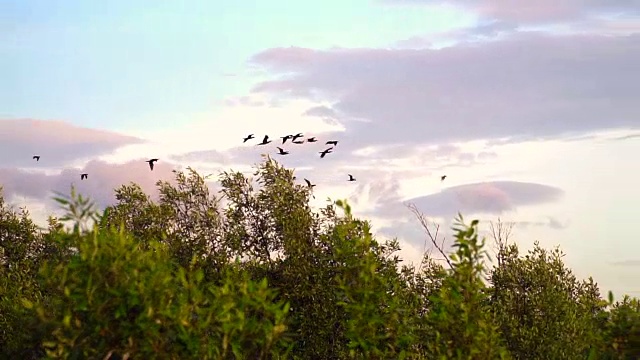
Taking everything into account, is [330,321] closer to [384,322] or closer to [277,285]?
[277,285]

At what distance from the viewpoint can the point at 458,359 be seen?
23.0m

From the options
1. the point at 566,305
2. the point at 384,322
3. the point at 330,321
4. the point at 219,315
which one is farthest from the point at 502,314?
the point at 219,315

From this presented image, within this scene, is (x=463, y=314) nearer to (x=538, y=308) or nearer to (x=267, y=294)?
(x=267, y=294)

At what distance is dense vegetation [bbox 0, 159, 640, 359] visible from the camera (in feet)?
67.7

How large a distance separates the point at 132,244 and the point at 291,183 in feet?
79.0

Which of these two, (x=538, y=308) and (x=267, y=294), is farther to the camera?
(x=538, y=308)

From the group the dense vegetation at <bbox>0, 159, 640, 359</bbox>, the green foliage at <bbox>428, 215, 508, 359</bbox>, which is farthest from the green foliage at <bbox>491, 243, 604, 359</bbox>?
the green foliage at <bbox>428, 215, 508, 359</bbox>

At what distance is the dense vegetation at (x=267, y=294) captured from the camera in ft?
67.7

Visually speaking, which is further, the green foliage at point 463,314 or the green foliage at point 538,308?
the green foliage at point 538,308

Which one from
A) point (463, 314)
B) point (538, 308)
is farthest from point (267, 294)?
point (538, 308)

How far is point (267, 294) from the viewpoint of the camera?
72.0 feet

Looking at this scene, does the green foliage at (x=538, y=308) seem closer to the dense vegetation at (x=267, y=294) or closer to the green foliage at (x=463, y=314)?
the dense vegetation at (x=267, y=294)

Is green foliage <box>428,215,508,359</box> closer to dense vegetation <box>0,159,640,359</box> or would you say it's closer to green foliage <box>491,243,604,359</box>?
dense vegetation <box>0,159,640,359</box>

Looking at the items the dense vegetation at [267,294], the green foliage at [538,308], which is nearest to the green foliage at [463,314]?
the dense vegetation at [267,294]
